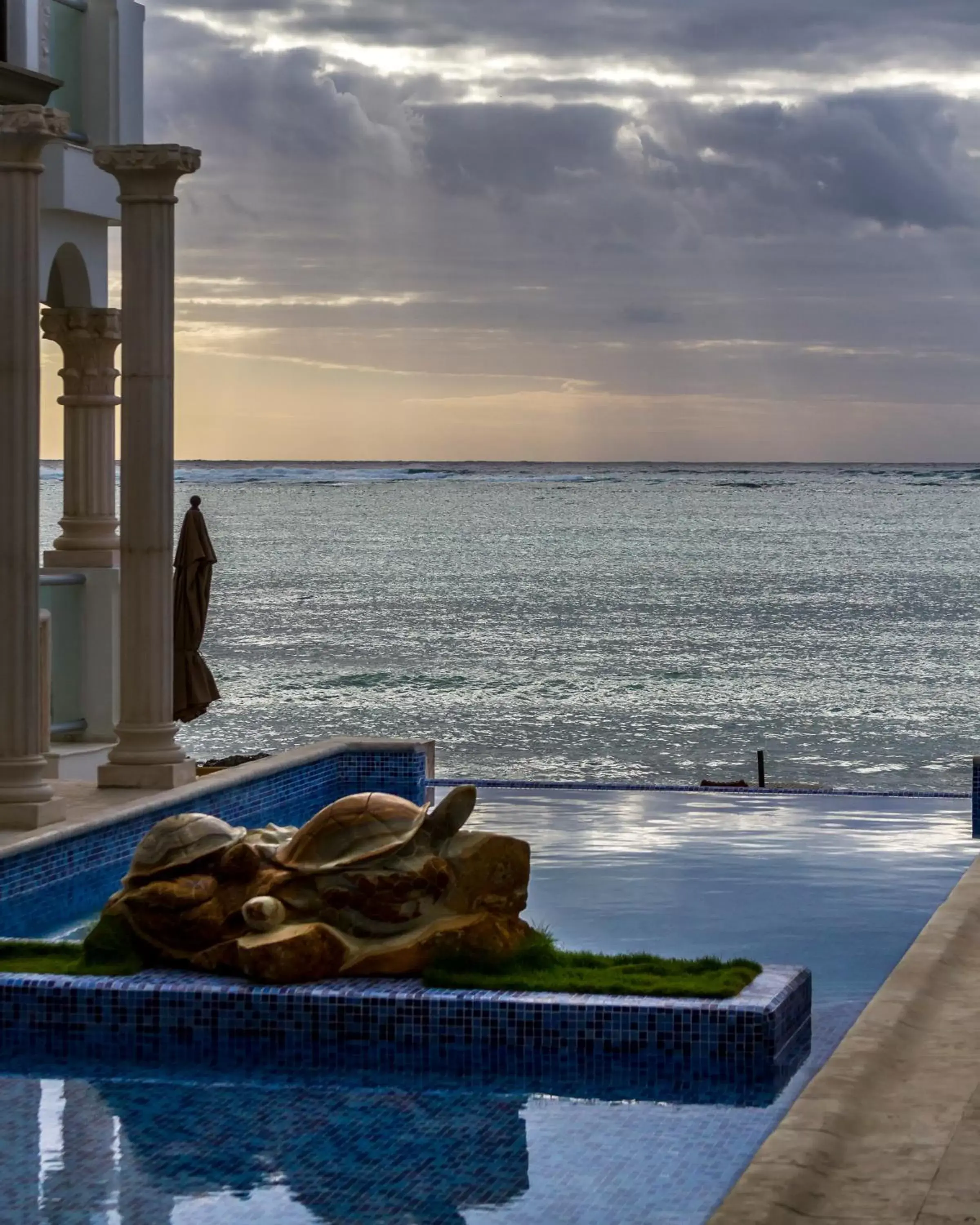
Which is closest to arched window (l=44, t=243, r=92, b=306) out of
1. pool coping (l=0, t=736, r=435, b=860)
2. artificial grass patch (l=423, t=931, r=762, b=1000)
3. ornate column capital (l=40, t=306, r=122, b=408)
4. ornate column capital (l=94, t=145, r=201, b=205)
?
ornate column capital (l=40, t=306, r=122, b=408)

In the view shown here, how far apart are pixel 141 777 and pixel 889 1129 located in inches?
274

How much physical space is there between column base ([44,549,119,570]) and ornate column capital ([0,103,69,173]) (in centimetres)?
466

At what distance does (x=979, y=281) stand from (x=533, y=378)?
1550 centimetres

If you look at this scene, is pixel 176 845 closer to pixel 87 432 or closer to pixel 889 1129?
pixel 889 1129

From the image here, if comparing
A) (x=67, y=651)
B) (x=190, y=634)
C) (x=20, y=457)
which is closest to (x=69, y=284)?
(x=67, y=651)

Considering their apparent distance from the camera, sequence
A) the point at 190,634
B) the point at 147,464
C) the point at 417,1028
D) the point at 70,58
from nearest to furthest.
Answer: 1. the point at 417,1028
2. the point at 147,464
3. the point at 190,634
4. the point at 70,58

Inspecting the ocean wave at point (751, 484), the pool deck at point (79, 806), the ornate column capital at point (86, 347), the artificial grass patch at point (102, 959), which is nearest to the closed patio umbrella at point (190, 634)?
the pool deck at point (79, 806)

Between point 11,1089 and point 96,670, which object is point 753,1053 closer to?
point 11,1089

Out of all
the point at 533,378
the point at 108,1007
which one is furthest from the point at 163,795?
the point at 533,378

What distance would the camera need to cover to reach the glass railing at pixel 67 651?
581 inches

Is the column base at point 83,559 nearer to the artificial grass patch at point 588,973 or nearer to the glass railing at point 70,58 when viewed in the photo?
the glass railing at point 70,58

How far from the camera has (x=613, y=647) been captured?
54.7 meters

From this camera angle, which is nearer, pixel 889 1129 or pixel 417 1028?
pixel 889 1129

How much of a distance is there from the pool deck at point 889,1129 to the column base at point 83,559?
28.1 ft
